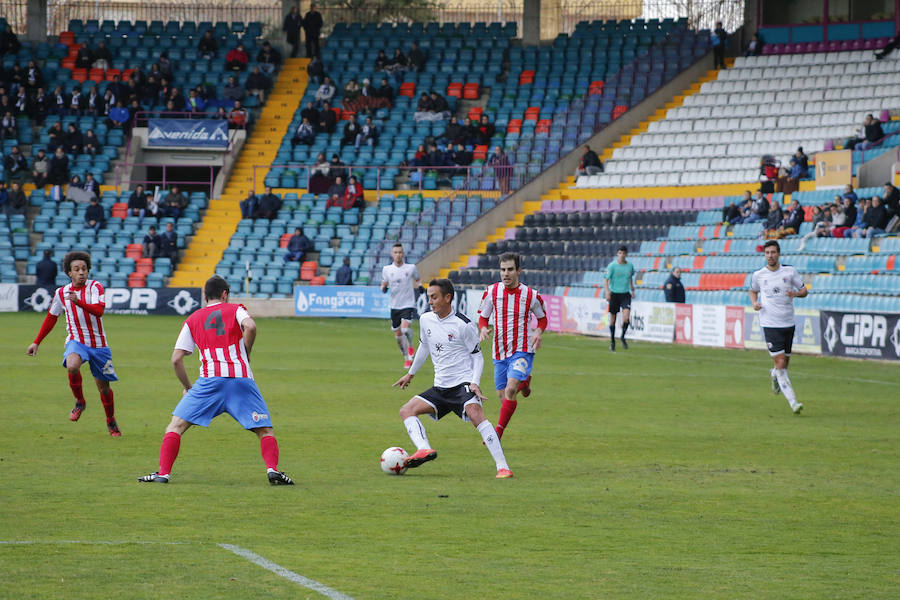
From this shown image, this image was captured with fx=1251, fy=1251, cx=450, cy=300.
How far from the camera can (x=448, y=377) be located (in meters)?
10.8

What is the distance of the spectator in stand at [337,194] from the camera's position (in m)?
42.2

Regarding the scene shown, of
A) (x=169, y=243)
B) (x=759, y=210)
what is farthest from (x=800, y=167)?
(x=169, y=243)

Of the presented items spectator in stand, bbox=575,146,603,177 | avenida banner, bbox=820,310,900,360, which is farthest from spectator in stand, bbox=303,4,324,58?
avenida banner, bbox=820,310,900,360

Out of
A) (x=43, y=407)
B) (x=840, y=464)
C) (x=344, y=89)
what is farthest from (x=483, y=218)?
(x=840, y=464)

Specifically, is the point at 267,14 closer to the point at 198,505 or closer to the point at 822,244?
the point at 822,244

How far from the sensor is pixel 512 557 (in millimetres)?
7488

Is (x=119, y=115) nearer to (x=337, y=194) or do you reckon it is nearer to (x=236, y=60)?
(x=236, y=60)

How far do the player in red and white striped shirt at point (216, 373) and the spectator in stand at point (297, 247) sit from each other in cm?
3059

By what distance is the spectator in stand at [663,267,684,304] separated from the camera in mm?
29156

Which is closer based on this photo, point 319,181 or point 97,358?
point 97,358

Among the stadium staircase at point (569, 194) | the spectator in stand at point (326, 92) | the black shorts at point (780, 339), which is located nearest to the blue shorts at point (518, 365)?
the black shorts at point (780, 339)

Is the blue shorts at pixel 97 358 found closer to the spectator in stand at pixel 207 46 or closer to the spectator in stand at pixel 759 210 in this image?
the spectator in stand at pixel 759 210

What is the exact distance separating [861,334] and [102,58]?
3344 cm

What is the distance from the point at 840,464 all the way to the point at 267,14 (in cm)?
4912
